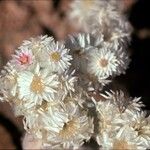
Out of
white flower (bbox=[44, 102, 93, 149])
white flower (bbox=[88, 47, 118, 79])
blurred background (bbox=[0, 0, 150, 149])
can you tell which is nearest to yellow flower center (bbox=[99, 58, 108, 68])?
white flower (bbox=[88, 47, 118, 79])

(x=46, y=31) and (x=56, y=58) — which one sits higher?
(x=46, y=31)

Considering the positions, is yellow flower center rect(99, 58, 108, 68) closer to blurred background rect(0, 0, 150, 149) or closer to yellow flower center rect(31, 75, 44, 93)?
yellow flower center rect(31, 75, 44, 93)

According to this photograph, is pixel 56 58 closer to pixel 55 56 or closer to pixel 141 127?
pixel 55 56

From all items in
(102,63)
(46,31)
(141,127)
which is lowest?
(141,127)

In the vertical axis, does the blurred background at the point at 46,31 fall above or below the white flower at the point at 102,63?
above

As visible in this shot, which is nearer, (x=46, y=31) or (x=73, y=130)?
(x=73, y=130)

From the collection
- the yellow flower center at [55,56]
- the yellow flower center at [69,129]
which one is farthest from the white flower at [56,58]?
the yellow flower center at [69,129]

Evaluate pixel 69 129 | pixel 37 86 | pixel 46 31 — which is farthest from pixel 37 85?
pixel 46 31

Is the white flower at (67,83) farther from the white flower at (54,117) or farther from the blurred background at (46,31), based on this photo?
the blurred background at (46,31)
